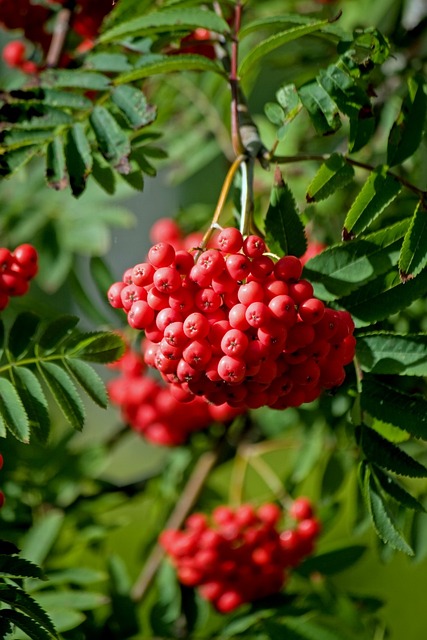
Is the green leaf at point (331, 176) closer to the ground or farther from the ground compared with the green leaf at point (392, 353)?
farther from the ground

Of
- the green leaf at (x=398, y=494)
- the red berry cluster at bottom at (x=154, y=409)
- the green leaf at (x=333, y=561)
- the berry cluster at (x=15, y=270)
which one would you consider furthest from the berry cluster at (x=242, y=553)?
the berry cluster at (x=15, y=270)

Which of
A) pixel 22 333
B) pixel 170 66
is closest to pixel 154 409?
pixel 22 333

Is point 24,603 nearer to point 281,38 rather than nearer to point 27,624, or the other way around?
point 27,624

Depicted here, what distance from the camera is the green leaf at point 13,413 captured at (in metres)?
1.06

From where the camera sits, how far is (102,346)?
1.14 meters

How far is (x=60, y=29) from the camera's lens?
1613mm

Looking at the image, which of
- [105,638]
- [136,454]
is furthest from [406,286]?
[136,454]

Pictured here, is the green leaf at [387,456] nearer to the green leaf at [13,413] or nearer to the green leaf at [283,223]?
the green leaf at [283,223]

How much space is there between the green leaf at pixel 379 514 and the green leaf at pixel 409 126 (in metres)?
0.42

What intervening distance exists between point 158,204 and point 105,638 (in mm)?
4579

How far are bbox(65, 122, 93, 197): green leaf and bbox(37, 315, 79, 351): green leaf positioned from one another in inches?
7.4

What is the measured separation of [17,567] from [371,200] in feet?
2.05

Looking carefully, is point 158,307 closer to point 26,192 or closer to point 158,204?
point 26,192

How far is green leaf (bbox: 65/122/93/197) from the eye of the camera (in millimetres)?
1202
